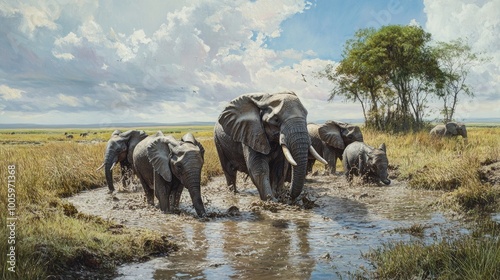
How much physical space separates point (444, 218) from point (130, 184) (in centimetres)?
903

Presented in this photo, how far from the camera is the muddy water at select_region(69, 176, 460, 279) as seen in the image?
651cm

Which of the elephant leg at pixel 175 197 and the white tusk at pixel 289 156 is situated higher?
the white tusk at pixel 289 156

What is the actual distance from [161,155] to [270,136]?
2298 mm

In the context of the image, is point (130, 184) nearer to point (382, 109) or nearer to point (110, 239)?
point (110, 239)

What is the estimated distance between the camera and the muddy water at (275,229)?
21.4 feet

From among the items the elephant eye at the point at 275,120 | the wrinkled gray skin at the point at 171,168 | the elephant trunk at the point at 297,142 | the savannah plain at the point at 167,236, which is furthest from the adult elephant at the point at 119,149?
the elephant trunk at the point at 297,142

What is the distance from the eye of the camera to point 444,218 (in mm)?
9781

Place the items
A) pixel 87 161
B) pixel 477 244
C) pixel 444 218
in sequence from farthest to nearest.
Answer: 1. pixel 87 161
2. pixel 444 218
3. pixel 477 244

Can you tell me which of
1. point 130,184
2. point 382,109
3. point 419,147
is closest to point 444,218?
point 130,184

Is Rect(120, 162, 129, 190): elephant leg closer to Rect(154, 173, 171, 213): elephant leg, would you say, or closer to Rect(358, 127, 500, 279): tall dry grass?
Rect(154, 173, 171, 213): elephant leg

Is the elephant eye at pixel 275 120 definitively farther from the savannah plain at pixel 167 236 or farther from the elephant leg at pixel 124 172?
the elephant leg at pixel 124 172

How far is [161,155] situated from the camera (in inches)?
398

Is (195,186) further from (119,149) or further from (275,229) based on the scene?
(119,149)

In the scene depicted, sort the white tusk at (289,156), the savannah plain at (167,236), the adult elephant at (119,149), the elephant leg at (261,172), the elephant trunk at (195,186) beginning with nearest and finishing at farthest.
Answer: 1. the savannah plain at (167,236)
2. the elephant trunk at (195,186)
3. the white tusk at (289,156)
4. the elephant leg at (261,172)
5. the adult elephant at (119,149)
